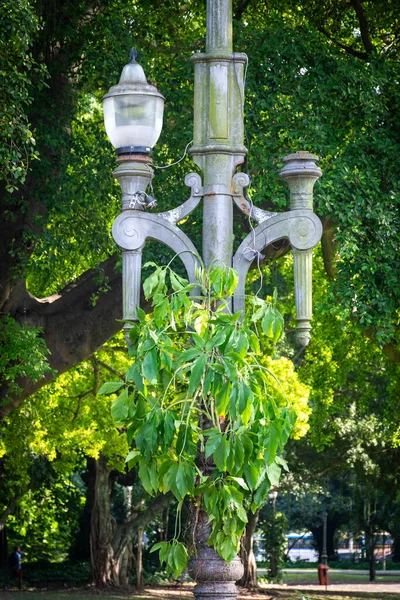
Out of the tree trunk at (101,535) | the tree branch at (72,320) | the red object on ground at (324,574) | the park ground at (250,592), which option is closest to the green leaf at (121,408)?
the tree branch at (72,320)

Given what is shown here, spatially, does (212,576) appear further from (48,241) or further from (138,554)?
(138,554)

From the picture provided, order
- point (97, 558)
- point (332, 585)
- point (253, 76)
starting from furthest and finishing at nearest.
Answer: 1. point (332, 585)
2. point (97, 558)
3. point (253, 76)

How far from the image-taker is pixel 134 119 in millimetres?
6254

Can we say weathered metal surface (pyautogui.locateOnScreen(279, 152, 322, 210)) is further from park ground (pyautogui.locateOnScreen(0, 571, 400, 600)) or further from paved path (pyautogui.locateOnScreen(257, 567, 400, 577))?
paved path (pyautogui.locateOnScreen(257, 567, 400, 577))

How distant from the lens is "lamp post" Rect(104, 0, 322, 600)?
5.99 m

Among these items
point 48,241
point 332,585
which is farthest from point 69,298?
point 332,585

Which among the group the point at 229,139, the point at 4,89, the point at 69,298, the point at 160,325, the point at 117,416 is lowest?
the point at 117,416

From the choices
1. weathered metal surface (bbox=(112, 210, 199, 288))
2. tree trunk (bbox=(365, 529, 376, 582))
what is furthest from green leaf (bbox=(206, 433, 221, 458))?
tree trunk (bbox=(365, 529, 376, 582))

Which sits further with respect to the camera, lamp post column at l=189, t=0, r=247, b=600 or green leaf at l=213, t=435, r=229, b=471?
lamp post column at l=189, t=0, r=247, b=600

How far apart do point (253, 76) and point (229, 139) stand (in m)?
8.39

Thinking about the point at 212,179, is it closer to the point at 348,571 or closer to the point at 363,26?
the point at 363,26

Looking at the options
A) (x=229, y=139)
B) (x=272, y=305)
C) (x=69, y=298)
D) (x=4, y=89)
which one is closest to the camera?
(x=272, y=305)

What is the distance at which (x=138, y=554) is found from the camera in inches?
1259

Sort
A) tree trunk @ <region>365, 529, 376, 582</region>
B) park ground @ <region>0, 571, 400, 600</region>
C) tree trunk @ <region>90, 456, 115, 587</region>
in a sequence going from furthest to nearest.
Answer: tree trunk @ <region>365, 529, 376, 582</region>, tree trunk @ <region>90, 456, 115, 587</region>, park ground @ <region>0, 571, 400, 600</region>
